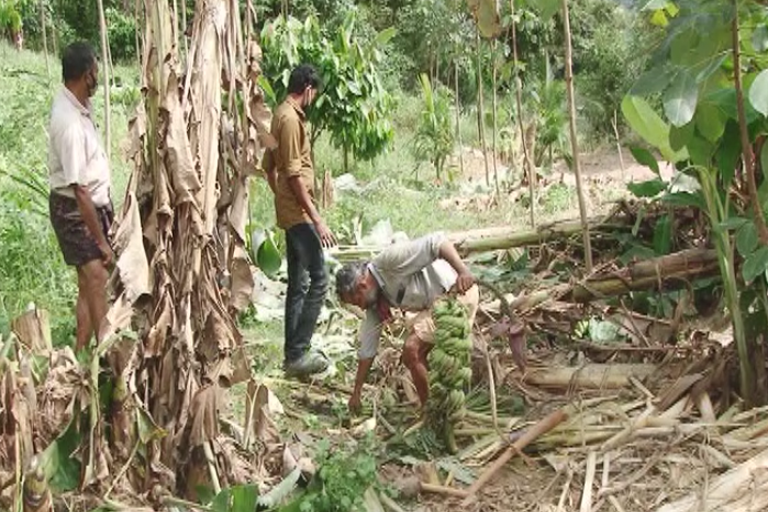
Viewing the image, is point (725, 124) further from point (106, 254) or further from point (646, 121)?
point (106, 254)

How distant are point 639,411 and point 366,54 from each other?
25.6 feet

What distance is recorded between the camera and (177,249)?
3654 millimetres

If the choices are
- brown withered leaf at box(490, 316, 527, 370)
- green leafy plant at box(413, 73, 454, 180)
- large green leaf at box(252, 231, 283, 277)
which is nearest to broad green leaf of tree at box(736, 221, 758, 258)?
brown withered leaf at box(490, 316, 527, 370)

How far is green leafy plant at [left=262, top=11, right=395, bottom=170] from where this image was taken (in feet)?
34.0

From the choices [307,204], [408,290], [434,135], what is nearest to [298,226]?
[307,204]

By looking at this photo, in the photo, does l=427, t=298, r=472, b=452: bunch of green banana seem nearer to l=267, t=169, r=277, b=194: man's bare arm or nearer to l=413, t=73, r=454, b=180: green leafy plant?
l=267, t=169, r=277, b=194: man's bare arm

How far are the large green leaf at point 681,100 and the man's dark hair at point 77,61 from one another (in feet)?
8.34

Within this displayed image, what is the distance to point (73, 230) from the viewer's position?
462 cm

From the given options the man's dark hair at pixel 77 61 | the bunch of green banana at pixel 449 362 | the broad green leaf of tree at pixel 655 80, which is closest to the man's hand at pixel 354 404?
the bunch of green banana at pixel 449 362

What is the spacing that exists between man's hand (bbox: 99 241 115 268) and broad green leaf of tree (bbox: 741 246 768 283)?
8.72 feet

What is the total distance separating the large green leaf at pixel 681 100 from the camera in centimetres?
331

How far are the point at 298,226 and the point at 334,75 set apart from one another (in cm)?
540

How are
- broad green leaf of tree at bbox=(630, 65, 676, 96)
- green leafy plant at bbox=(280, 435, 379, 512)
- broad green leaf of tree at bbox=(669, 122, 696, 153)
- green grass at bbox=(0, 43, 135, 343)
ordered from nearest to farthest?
broad green leaf of tree at bbox=(630, 65, 676, 96)
green leafy plant at bbox=(280, 435, 379, 512)
broad green leaf of tree at bbox=(669, 122, 696, 153)
green grass at bbox=(0, 43, 135, 343)

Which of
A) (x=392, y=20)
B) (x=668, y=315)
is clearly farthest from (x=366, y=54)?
(x=392, y=20)
